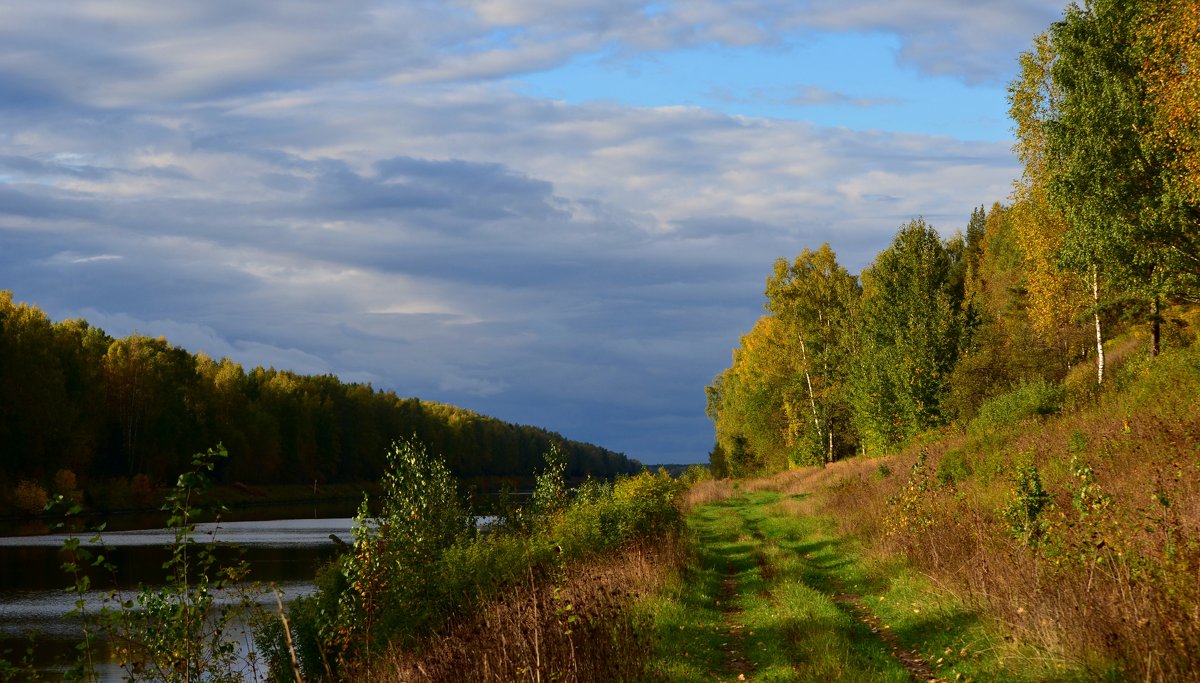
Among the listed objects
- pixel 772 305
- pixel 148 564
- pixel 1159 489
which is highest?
pixel 772 305

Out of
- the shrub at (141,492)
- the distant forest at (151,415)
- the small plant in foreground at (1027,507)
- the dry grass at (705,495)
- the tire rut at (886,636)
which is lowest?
the dry grass at (705,495)

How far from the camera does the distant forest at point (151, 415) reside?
247 feet

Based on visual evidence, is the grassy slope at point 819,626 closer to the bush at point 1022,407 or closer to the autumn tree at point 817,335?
the bush at point 1022,407

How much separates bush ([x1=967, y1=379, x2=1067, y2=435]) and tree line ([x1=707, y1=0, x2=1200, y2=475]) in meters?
2.26

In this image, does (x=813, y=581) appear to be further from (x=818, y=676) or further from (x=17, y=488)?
(x=17, y=488)

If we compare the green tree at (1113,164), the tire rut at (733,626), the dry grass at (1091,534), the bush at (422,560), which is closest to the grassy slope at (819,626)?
the tire rut at (733,626)

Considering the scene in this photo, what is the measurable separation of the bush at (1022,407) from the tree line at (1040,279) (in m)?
2.26

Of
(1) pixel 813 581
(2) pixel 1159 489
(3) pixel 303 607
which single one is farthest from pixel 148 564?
(2) pixel 1159 489

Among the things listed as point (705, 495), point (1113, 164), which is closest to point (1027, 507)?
point (1113, 164)

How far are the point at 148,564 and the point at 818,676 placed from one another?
35.8 meters

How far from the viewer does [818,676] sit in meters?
10.9

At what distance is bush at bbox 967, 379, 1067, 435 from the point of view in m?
29.9

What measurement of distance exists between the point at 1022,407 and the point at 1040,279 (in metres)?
6.13

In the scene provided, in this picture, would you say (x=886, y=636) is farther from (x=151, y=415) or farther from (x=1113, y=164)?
(x=151, y=415)
